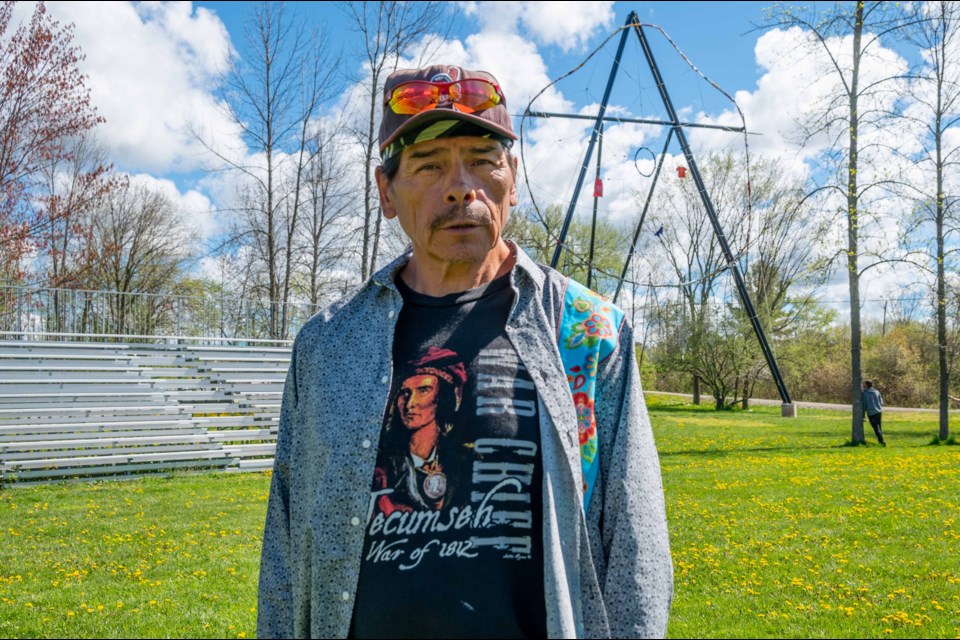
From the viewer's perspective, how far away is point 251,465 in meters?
13.4

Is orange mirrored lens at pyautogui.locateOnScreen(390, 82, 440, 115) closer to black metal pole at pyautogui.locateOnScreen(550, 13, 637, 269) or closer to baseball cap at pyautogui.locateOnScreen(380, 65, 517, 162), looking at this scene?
baseball cap at pyautogui.locateOnScreen(380, 65, 517, 162)

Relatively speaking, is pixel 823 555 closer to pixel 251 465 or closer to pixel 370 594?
pixel 370 594

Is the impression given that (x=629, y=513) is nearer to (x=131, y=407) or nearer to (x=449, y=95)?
(x=449, y=95)

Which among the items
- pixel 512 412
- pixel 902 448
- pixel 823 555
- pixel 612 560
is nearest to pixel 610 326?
pixel 512 412

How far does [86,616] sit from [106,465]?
25.4 ft

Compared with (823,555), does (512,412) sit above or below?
above

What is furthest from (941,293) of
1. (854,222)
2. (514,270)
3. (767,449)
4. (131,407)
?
(514,270)

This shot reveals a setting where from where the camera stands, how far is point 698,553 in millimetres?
6934

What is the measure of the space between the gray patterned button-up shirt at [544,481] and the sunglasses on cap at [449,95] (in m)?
0.35

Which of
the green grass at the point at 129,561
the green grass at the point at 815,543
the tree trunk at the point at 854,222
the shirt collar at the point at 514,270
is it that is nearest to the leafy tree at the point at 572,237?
the tree trunk at the point at 854,222

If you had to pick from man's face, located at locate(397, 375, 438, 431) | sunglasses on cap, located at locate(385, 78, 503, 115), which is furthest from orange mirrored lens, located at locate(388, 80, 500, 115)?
man's face, located at locate(397, 375, 438, 431)

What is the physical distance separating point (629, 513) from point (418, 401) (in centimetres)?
47

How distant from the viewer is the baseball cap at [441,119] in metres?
1.68

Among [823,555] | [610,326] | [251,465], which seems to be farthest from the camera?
[251,465]
